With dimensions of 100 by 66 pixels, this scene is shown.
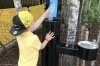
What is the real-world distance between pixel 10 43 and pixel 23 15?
2.77 metres

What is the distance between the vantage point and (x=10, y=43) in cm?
550

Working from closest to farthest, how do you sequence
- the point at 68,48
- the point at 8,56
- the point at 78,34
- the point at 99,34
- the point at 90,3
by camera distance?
the point at 68,48 < the point at 78,34 < the point at 99,34 < the point at 90,3 < the point at 8,56

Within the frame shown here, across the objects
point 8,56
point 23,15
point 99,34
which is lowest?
point 8,56

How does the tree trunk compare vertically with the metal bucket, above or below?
above

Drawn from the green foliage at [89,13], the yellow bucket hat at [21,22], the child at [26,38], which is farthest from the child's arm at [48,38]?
the green foliage at [89,13]

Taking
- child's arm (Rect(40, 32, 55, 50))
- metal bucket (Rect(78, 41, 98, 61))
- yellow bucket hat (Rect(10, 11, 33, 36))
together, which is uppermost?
yellow bucket hat (Rect(10, 11, 33, 36))

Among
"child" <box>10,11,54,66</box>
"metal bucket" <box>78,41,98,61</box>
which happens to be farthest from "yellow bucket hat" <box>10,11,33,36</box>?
"metal bucket" <box>78,41,98,61</box>

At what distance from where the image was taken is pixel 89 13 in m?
4.77

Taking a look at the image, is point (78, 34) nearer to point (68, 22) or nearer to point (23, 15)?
point (68, 22)

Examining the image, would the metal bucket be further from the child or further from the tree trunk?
the tree trunk

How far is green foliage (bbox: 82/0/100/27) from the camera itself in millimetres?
4676

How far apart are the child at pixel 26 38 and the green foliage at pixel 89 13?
5.98ft

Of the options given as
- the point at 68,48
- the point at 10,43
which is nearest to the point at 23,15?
the point at 68,48

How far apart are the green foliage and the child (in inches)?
71.8
